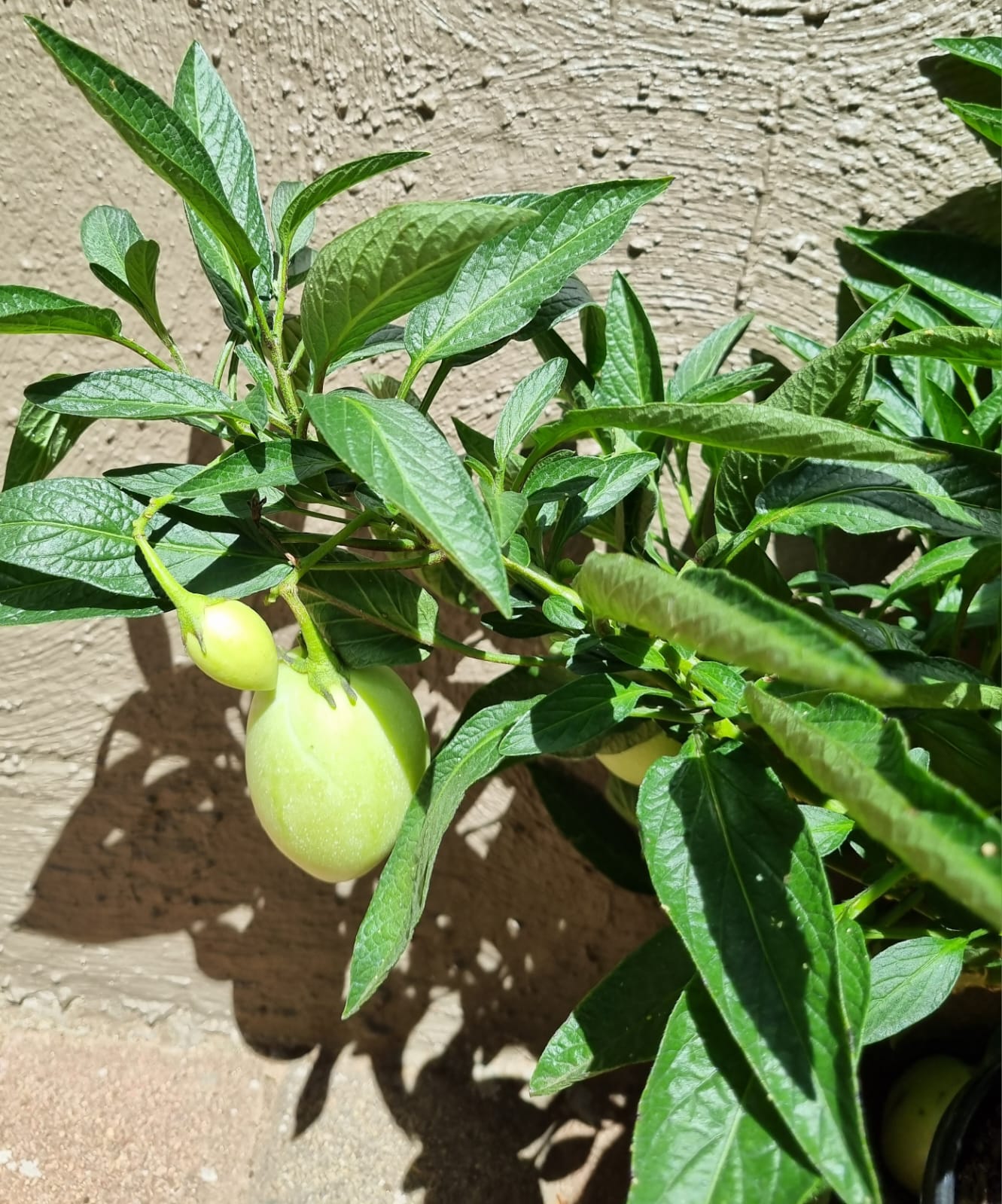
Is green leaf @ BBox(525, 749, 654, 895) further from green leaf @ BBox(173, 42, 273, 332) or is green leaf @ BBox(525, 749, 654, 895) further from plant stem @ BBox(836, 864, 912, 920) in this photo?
green leaf @ BBox(173, 42, 273, 332)

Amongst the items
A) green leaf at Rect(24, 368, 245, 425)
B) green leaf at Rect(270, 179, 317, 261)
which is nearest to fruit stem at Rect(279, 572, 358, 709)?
green leaf at Rect(24, 368, 245, 425)

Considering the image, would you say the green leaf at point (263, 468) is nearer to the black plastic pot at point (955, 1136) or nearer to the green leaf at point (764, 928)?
the green leaf at point (764, 928)

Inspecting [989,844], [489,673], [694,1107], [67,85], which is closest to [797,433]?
[989,844]

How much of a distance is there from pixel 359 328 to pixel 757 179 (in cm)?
44

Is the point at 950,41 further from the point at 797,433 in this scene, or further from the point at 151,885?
the point at 151,885

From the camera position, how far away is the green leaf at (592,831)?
75 centimetres

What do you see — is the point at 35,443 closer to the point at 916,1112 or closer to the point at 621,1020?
the point at 621,1020

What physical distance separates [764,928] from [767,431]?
0.23m

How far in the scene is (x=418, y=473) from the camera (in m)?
0.35

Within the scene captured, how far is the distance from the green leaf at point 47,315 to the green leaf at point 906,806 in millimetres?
360

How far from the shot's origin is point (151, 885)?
0.93 metres

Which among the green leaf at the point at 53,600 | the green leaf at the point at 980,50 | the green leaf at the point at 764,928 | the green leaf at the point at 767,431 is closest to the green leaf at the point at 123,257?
the green leaf at the point at 53,600

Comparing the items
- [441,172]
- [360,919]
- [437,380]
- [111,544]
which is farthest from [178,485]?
[360,919]

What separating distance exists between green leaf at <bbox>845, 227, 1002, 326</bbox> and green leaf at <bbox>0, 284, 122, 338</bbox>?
52cm
